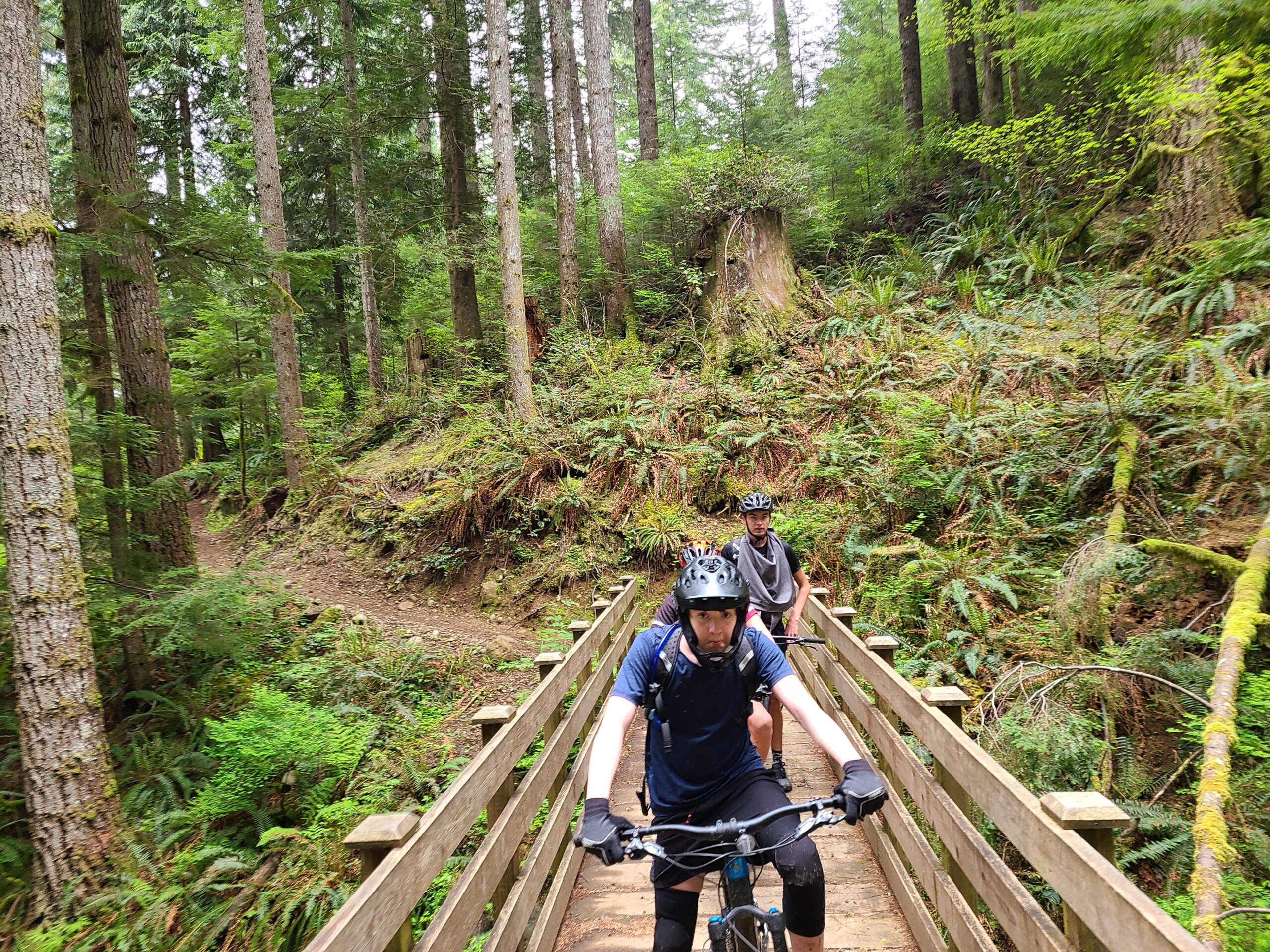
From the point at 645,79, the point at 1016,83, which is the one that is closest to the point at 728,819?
the point at 1016,83

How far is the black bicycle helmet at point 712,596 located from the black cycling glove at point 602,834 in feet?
2.17

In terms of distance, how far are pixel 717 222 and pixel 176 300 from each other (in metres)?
10.3

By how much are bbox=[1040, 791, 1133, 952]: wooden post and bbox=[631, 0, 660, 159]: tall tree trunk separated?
17941 millimetres

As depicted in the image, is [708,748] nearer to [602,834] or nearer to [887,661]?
[602,834]

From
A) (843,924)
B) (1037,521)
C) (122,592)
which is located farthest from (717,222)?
(843,924)

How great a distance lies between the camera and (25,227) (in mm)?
4512

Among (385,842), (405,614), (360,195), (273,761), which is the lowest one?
(273,761)

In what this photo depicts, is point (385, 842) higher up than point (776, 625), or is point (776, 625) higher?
point (385, 842)

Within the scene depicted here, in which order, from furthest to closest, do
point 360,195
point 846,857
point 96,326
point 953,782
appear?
point 360,195, point 96,326, point 846,857, point 953,782

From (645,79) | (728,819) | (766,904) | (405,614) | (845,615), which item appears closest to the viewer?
(728,819)

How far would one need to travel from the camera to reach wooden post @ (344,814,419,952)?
2.03 m

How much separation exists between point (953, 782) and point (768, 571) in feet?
7.39

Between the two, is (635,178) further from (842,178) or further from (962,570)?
(962,570)

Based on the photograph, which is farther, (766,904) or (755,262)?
(755,262)
